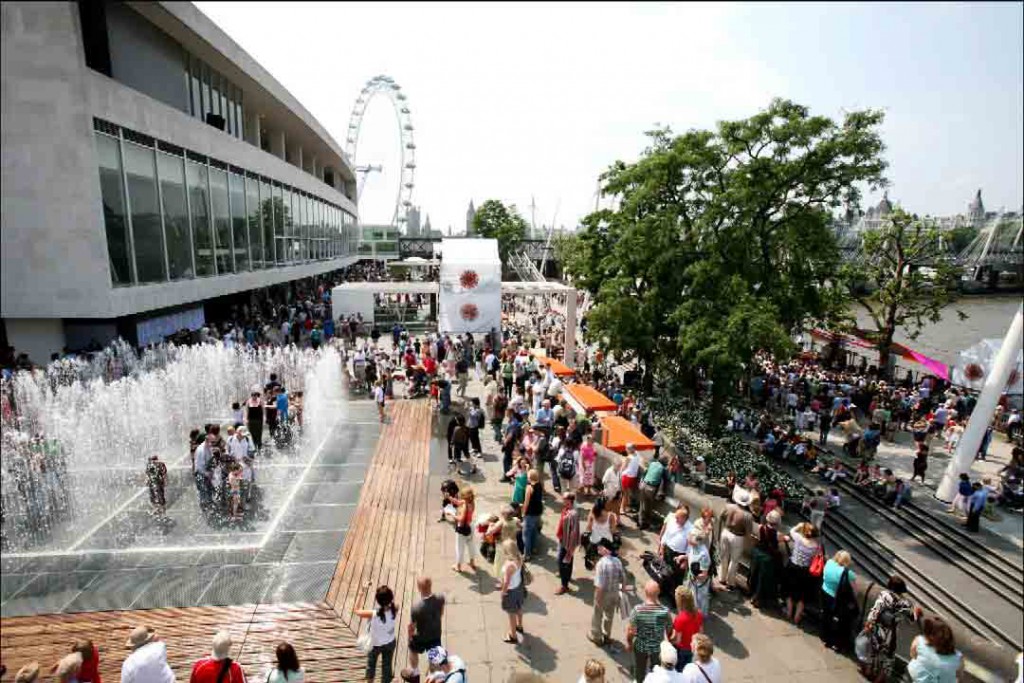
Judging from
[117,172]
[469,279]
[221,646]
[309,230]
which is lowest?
[221,646]

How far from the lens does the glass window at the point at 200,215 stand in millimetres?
21516

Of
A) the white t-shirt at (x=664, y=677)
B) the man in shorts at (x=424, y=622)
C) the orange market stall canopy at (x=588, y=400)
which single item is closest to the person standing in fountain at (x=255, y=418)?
the orange market stall canopy at (x=588, y=400)

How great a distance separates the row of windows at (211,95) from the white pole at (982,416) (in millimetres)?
30643

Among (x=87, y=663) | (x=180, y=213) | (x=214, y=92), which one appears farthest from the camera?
(x=214, y=92)

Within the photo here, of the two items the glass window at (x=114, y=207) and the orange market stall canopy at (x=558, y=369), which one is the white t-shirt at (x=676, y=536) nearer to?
the orange market stall canopy at (x=558, y=369)

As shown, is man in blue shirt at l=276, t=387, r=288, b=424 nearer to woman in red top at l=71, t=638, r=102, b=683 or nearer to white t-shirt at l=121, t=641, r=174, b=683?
woman in red top at l=71, t=638, r=102, b=683

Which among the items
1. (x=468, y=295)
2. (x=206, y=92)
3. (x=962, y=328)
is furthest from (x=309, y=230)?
(x=962, y=328)

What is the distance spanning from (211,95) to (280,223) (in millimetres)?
9343

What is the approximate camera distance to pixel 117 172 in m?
16.6

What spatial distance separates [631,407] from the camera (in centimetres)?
1747

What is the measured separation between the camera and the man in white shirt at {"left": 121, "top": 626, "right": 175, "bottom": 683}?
4.46 meters

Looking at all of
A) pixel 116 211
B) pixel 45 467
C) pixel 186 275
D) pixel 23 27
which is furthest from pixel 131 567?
pixel 186 275

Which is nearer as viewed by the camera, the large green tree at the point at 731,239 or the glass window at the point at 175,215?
the large green tree at the point at 731,239

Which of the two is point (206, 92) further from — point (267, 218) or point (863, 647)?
point (863, 647)
